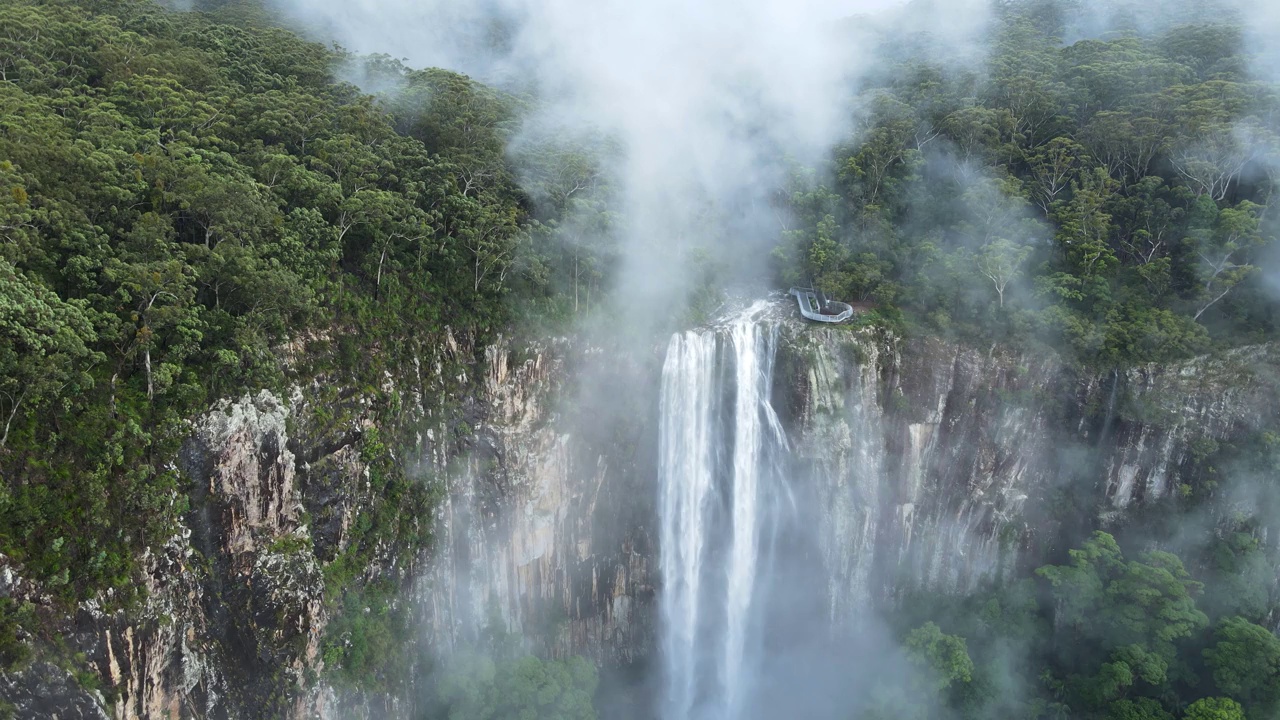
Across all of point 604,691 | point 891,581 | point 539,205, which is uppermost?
point 539,205

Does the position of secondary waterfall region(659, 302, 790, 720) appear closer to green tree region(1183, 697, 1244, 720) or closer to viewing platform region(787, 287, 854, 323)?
viewing platform region(787, 287, 854, 323)

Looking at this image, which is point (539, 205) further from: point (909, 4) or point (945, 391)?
point (909, 4)

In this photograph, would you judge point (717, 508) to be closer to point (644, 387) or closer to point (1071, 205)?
point (644, 387)

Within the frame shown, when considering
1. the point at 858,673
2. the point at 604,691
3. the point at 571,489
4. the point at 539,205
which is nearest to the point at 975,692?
the point at 858,673

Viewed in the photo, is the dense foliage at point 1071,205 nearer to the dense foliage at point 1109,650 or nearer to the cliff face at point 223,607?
the dense foliage at point 1109,650

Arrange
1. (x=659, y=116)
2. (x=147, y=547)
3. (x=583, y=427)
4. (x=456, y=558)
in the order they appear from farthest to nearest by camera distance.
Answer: (x=659, y=116) → (x=583, y=427) → (x=456, y=558) → (x=147, y=547)

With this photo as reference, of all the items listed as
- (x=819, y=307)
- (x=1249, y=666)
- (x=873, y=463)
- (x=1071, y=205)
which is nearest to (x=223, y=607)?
(x=873, y=463)

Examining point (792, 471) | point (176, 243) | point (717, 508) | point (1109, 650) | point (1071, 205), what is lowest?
point (1109, 650)
